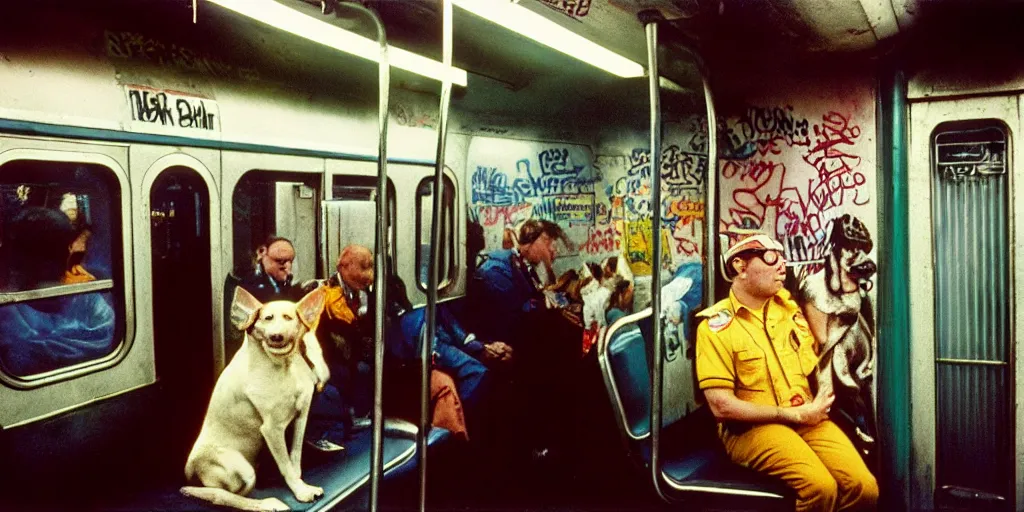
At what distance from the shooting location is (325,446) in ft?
11.8

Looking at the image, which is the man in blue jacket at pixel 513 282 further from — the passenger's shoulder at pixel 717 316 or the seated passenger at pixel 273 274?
the seated passenger at pixel 273 274

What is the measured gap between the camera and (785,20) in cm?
315

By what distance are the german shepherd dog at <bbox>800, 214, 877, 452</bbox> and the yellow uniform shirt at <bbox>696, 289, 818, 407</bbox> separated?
0.10m

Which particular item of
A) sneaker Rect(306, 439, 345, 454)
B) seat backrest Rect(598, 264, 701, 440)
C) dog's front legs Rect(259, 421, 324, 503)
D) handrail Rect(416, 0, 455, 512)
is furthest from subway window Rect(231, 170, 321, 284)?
seat backrest Rect(598, 264, 701, 440)

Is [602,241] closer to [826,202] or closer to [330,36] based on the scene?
[826,202]

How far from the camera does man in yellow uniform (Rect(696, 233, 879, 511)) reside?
141 inches

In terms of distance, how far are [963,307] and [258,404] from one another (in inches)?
132

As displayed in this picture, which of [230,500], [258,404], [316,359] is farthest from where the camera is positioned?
[316,359]

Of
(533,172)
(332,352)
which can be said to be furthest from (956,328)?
(332,352)

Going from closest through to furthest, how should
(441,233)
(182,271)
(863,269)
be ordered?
(182,271)
(863,269)
(441,233)

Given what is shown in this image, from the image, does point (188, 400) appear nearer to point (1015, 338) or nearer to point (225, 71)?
point (225, 71)

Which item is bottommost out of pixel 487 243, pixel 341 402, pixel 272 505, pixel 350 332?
pixel 272 505

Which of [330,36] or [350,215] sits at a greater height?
[330,36]

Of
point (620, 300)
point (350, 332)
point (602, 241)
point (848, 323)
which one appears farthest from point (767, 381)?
point (350, 332)
